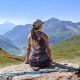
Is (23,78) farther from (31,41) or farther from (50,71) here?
(31,41)

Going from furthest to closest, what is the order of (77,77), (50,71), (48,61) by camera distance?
(48,61), (50,71), (77,77)

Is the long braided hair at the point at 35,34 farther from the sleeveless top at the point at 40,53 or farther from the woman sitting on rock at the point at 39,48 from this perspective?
the sleeveless top at the point at 40,53

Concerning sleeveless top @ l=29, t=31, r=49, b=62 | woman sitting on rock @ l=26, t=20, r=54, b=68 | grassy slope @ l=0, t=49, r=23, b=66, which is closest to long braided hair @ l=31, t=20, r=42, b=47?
woman sitting on rock @ l=26, t=20, r=54, b=68

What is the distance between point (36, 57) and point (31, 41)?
106 centimetres

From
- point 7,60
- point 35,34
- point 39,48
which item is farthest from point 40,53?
point 7,60

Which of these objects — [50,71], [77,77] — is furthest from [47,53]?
[77,77]

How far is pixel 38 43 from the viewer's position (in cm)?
1925

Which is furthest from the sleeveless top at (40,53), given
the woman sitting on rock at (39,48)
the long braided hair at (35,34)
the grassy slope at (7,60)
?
the grassy slope at (7,60)

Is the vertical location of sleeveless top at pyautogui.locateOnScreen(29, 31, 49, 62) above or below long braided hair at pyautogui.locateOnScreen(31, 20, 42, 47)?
below

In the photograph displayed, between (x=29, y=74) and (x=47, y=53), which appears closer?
(x=29, y=74)

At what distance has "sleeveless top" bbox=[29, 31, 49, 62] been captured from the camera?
62.1ft

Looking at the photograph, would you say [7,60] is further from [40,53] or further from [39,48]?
[40,53]

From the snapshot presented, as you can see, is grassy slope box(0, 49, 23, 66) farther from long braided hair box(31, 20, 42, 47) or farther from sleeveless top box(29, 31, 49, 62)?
long braided hair box(31, 20, 42, 47)

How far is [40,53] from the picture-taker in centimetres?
1902
